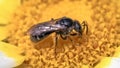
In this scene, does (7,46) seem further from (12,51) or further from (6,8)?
(6,8)

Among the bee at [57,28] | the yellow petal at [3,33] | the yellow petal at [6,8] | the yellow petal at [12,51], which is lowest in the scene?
the yellow petal at [12,51]

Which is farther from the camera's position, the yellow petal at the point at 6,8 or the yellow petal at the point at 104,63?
the yellow petal at the point at 6,8

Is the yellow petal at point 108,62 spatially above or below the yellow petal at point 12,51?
below

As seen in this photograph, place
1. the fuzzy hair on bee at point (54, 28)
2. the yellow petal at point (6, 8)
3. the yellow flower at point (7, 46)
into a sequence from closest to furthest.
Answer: the fuzzy hair on bee at point (54, 28)
the yellow flower at point (7, 46)
the yellow petal at point (6, 8)

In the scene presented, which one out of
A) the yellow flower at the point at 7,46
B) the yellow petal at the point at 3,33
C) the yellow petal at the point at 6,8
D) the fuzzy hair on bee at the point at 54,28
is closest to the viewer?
the fuzzy hair on bee at the point at 54,28

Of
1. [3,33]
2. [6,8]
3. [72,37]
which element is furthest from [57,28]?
[6,8]

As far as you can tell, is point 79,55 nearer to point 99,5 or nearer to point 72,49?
point 72,49

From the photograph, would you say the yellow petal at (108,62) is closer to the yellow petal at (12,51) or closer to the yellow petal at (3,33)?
the yellow petal at (12,51)

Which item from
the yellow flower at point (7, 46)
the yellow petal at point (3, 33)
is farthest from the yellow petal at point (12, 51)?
the yellow petal at point (3, 33)

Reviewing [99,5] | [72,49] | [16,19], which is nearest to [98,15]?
[99,5]
